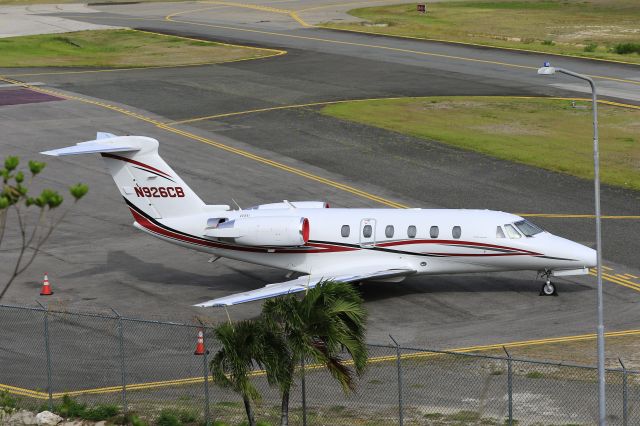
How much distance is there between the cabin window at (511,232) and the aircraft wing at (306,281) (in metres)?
3.24

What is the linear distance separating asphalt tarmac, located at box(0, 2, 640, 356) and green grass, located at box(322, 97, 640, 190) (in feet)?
5.36

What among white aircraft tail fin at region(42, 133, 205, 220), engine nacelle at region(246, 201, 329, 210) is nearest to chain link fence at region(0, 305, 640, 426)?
white aircraft tail fin at region(42, 133, 205, 220)

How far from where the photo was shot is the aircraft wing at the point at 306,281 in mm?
36125

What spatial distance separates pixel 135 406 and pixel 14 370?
4.72m

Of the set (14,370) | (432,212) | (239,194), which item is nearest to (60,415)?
(14,370)

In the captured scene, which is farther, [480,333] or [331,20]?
[331,20]

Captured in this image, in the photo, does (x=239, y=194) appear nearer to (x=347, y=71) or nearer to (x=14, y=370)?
(x=14, y=370)

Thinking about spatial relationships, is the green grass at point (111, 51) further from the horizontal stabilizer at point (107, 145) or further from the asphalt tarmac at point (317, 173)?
the horizontal stabilizer at point (107, 145)

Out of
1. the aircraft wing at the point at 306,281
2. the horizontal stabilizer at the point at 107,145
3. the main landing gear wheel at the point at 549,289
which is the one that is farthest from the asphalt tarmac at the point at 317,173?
the horizontal stabilizer at the point at 107,145

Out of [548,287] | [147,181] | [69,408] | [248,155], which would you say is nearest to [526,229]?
[548,287]

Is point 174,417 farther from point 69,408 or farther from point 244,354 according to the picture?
point 244,354

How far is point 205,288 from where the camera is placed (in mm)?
40719

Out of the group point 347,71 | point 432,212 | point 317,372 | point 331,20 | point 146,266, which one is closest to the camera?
point 317,372

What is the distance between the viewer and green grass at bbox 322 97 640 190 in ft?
190
